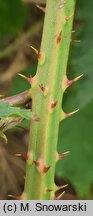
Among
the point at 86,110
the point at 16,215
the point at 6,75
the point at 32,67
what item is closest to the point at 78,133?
the point at 86,110

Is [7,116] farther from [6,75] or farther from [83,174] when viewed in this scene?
[6,75]

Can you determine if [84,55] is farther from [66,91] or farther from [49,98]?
[49,98]

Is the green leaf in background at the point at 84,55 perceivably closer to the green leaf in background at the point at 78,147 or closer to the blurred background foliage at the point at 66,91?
the blurred background foliage at the point at 66,91

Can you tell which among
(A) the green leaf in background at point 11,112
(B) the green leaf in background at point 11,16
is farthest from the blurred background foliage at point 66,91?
(A) the green leaf in background at point 11,112

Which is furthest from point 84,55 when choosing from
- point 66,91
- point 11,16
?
point 11,16

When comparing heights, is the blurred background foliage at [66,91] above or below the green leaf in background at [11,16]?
below

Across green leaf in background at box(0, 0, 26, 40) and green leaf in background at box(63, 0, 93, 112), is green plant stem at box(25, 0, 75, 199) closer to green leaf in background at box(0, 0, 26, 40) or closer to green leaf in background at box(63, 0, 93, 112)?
green leaf in background at box(63, 0, 93, 112)

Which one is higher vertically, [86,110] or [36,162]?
[36,162]
